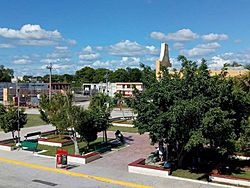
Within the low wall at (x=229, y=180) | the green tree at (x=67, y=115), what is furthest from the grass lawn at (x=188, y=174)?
the green tree at (x=67, y=115)

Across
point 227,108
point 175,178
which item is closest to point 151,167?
point 175,178

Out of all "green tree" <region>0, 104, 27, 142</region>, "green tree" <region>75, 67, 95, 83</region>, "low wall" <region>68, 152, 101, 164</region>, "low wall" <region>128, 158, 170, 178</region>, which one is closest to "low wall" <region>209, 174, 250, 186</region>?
"low wall" <region>128, 158, 170, 178</region>

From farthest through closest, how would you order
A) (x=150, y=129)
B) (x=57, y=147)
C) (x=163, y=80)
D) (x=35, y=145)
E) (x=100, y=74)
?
(x=100, y=74) → (x=57, y=147) → (x=35, y=145) → (x=163, y=80) → (x=150, y=129)

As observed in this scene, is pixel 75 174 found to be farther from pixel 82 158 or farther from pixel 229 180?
pixel 229 180

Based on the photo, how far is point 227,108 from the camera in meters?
16.5

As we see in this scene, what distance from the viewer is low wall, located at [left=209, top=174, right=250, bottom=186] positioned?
48.6 ft

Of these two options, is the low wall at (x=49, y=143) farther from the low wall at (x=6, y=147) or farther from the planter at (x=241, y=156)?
the planter at (x=241, y=156)

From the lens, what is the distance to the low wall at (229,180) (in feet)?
48.6

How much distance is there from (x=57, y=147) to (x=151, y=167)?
9052mm

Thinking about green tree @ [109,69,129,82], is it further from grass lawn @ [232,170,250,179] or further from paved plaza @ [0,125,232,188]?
grass lawn @ [232,170,250,179]

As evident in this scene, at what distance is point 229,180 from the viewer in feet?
49.9

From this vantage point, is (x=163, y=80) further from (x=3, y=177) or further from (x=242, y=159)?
(x=3, y=177)

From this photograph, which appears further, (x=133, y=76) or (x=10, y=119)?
(x=133, y=76)

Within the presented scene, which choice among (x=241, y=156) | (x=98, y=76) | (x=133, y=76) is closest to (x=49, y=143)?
(x=241, y=156)
